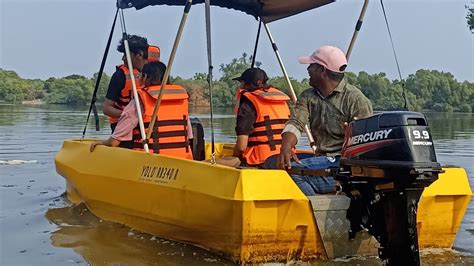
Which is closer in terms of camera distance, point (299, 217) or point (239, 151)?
point (299, 217)

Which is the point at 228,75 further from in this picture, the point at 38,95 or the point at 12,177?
the point at 38,95

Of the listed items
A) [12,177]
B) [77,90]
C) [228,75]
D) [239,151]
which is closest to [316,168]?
[239,151]

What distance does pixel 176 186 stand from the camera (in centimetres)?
448

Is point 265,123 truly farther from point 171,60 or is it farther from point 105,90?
point 105,90

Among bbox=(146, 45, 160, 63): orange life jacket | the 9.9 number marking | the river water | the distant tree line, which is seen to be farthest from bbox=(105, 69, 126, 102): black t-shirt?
the distant tree line

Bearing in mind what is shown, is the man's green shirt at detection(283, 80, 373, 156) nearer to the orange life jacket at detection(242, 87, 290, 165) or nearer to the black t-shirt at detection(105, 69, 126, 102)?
the orange life jacket at detection(242, 87, 290, 165)

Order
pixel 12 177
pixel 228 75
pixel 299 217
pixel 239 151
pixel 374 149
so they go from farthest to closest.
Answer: pixel 228 75
pixel 12 177
pixel 239 151
pixel 299 217
pixel 374 149

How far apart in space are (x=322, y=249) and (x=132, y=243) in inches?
60.3

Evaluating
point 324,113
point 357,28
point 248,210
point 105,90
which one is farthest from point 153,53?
point 105,90

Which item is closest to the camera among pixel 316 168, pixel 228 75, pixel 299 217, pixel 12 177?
pixel 299 217

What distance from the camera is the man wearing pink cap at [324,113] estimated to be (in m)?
4.29

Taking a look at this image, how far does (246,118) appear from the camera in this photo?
5414mm

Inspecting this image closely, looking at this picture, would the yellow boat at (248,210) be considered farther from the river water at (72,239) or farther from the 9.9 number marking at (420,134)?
the 9.9 number marking at (420,134)

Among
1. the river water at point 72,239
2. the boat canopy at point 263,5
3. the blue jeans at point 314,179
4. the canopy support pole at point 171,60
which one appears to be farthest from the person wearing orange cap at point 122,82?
the blue jeans at point 314,179
